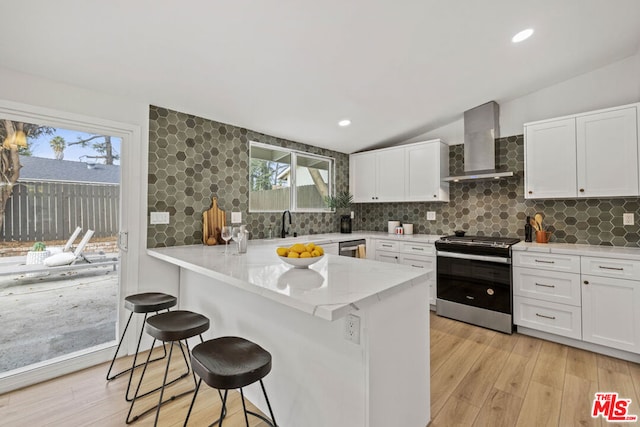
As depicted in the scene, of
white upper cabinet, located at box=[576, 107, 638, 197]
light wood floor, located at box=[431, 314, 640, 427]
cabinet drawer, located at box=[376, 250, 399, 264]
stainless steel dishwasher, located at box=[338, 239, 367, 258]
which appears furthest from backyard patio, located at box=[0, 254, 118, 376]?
white upper cabinet, located at box=[576, 107, 638, 197]

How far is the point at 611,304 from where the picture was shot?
245cm

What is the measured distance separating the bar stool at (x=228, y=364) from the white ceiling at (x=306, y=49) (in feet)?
6.27

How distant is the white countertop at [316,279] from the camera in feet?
3.54

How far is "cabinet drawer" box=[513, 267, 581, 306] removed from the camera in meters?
2.62

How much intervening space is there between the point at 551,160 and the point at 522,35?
1.37m

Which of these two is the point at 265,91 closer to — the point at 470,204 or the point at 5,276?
the point at 5,276

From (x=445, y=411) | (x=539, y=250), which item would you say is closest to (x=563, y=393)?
(x=445, y=411)

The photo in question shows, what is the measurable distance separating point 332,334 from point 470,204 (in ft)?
10.7

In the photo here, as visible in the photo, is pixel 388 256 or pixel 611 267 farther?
pixel 388 256

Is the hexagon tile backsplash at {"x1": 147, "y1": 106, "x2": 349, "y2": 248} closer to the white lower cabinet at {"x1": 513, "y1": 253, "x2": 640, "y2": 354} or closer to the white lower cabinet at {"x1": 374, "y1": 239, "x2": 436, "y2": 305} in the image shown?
the white lower cabinet at {"x1": 374, "y1": 239, "x2": 436, "y2": 305}

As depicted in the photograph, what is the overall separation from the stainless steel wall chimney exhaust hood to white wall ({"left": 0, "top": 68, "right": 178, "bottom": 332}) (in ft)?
11.3

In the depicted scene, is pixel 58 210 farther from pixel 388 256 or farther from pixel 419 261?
pixel 419 261

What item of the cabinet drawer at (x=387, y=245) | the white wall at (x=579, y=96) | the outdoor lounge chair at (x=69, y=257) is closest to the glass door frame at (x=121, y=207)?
the outdoor lounge chair at (x=69, y=257)

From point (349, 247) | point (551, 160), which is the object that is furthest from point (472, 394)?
point (551, 160)
